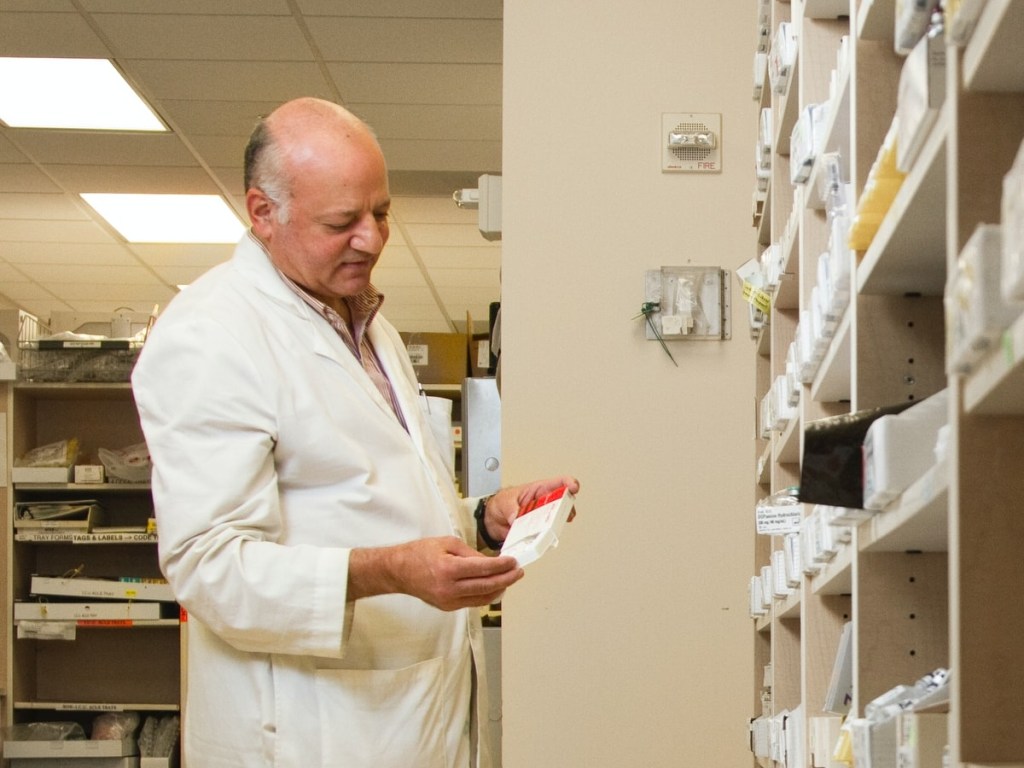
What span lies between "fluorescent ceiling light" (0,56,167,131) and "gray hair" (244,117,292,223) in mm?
3561

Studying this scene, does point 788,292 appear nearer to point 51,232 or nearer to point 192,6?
point 192,6

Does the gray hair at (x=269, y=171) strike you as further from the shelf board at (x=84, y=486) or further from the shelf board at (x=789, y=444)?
the shelf board at (x=84, y=486)

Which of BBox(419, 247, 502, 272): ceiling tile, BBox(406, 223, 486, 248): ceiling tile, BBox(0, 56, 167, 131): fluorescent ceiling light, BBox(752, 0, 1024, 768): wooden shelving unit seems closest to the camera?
BBox(752, 0, 1024, 768): wooden shelving unit

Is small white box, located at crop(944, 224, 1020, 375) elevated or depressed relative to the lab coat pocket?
elevated

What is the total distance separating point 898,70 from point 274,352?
101 centimetres

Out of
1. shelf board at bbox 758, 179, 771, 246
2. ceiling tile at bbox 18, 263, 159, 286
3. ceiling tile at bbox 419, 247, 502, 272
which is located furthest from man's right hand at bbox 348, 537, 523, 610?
ceiling tile at bbox 18, 263, 159, 286

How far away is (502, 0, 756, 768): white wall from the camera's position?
13.1 ft

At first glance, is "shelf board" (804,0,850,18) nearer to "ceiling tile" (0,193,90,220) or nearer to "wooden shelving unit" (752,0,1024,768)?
"wooden shelving unit" (752,0,1024,768)

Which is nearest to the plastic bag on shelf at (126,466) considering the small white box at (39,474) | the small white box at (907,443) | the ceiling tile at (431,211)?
the small white box at (39,474)

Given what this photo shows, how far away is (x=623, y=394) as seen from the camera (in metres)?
4.06

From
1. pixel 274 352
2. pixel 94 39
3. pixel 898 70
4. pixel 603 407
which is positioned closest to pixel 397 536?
pixel 274 352

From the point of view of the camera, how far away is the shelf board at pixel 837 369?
68.6 inches

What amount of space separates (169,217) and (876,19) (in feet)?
22.5

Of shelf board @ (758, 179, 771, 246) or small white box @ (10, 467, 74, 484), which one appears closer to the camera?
shelf board @ (758, 179, 771, 246)
